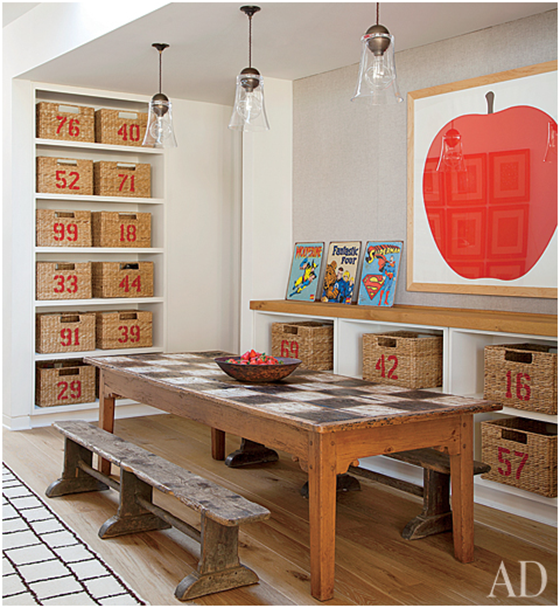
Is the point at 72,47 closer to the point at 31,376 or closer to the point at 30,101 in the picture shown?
the point at 30,101

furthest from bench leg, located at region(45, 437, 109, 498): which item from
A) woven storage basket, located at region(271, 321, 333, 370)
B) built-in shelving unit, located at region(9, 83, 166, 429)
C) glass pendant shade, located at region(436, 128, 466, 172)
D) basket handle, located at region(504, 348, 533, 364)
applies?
glass pendant shade, located at region(436, 128, 466, 172)

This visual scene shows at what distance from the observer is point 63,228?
17.5ft

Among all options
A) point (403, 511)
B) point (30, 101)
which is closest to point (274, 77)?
point (30, 101)

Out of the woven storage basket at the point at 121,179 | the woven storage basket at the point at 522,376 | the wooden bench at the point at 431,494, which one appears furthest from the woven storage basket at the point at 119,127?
the wooden bench at the point at 431,494

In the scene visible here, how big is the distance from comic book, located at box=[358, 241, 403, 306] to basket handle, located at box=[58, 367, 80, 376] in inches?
88.2

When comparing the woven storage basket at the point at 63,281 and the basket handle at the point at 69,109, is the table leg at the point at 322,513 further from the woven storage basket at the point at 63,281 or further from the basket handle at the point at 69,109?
the basket handle at the point at 69,109

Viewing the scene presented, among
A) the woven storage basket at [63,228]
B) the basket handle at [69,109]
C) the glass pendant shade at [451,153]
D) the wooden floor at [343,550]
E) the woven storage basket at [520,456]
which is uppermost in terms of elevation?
the basket handle at [69,109]

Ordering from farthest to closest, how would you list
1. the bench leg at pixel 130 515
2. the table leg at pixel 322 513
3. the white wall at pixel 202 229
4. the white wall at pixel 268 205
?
1. the white wall at pixel 202 229
2. the white wall at pixel 268 205
3. the bench leg at pixel 130 515
4. the table leg at pixel 322 513

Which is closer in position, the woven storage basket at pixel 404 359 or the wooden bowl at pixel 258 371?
the wooden bowl at pixel 258 371

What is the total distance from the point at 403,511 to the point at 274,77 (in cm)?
317

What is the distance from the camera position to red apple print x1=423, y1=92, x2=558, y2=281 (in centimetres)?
361

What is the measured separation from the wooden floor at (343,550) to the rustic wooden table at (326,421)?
0.56 feet

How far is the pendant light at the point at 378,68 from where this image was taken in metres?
2.73

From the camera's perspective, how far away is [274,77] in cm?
511
